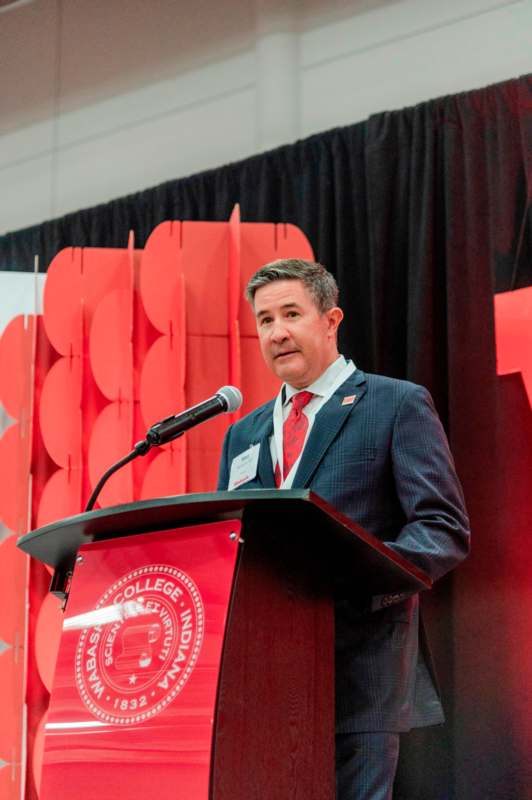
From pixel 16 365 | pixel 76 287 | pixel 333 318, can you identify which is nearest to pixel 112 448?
pixel 16 365

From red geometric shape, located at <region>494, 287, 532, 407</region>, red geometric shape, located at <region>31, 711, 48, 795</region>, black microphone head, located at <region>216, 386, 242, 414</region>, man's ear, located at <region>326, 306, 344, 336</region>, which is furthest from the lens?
red geometric shape, located at <region>494, 287, 532, 407</region>

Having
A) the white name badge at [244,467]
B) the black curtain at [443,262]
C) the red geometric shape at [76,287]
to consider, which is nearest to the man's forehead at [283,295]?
the white name badge at [244,467]

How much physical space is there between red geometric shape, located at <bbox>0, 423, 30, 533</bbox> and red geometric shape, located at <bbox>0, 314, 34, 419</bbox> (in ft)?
0.25

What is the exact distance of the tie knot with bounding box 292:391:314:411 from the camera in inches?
85.0

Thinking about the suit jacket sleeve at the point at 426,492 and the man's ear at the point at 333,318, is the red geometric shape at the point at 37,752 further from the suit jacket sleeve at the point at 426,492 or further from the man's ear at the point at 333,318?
the suit jacket sleeve at the point at 426,492

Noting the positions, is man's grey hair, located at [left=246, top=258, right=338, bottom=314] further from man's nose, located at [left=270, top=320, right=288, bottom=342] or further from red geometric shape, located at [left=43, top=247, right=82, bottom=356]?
red geometric shape, located at [left=43, top=247, right=82, bottom=356]

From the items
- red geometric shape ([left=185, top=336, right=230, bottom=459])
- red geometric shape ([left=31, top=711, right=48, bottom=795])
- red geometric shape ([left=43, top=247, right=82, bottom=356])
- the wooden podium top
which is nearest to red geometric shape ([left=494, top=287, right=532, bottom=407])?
red geometric shape ([left=185, top=336, right=230, bottom=459])

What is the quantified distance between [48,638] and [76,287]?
1.15 m

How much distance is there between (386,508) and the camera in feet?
6.36

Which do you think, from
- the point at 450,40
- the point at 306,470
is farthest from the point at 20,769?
the point at 450,40

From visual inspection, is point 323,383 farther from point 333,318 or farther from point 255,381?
point 255,381

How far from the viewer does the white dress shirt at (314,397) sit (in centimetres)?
211

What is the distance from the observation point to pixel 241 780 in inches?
55.7

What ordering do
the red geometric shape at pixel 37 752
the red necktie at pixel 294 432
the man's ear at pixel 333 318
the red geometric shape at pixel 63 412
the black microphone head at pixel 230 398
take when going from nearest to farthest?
1. the black microphone head at pixel 230 398
2. the red necktie at pixel 294 432
3. the man's ear at pixel 333 318
4. the red geometric shape at pixel 37 752
5. the red geometric shape at pixel 63 412
